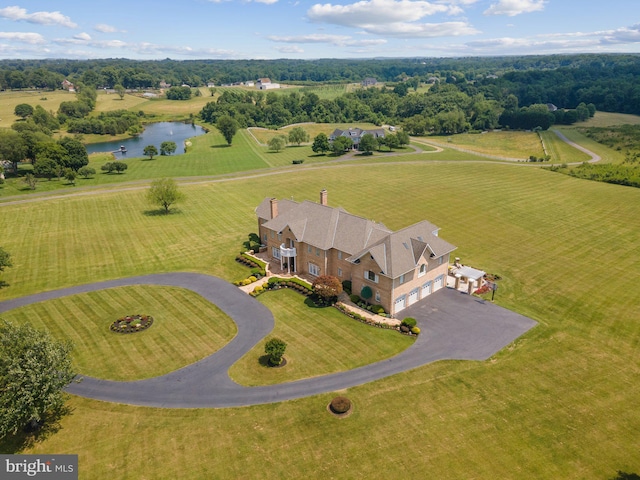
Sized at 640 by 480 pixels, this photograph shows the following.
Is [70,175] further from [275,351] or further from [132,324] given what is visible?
[275,351]

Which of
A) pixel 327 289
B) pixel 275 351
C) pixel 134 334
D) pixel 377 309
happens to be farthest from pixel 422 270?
pixel 134 334

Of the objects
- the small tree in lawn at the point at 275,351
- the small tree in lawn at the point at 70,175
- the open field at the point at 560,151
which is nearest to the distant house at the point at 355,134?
the open field at the point at 560,151

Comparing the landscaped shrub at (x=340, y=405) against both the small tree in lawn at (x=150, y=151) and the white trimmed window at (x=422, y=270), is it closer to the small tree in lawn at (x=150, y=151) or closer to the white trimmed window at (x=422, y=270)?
the white trimmed window at (x=422, y=270)

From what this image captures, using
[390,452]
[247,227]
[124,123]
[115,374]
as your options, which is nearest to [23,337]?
[115,374]

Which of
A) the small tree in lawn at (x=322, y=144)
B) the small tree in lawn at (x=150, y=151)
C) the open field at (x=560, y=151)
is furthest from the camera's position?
the small tree in lawn at (x=322, y=144)

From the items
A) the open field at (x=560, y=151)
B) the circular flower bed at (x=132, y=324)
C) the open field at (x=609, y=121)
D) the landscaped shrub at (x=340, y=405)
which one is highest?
the open field at (x=609, y=121)

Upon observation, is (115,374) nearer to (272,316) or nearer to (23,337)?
(23,337)
